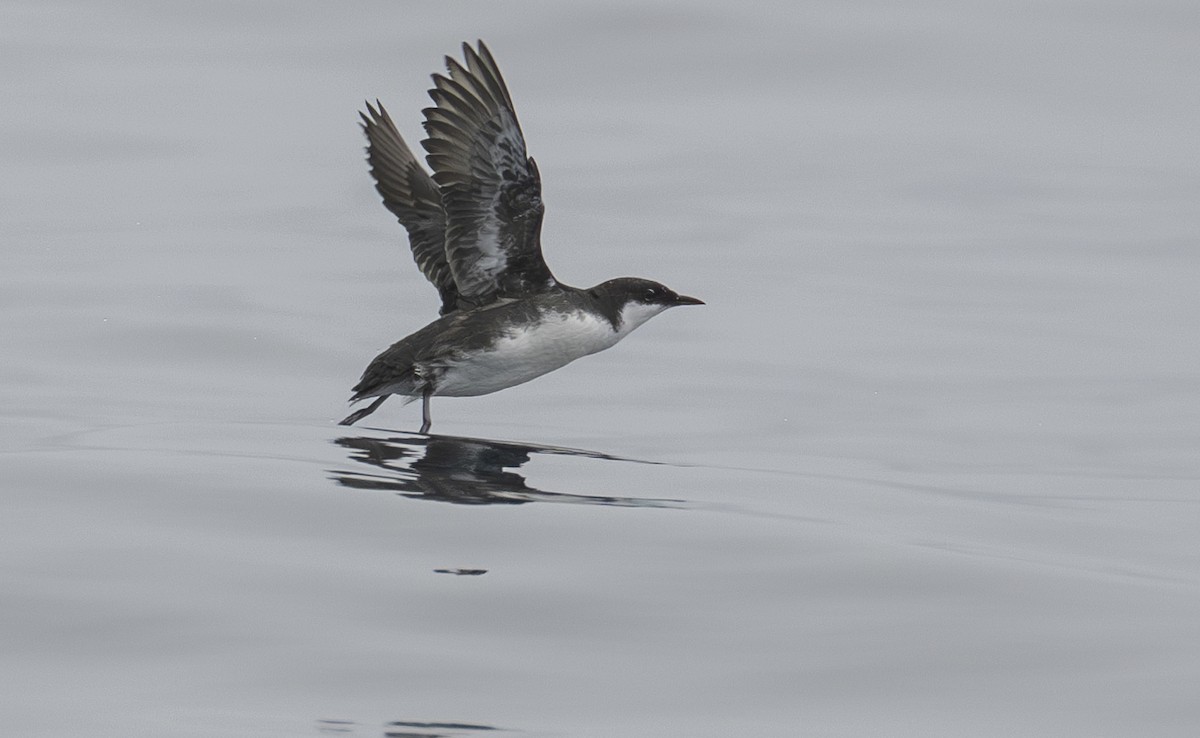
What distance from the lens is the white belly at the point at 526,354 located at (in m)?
14.3

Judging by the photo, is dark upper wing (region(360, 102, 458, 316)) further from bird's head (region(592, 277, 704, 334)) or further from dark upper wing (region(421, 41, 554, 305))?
bird's head (region(592, 277, 704, 334))

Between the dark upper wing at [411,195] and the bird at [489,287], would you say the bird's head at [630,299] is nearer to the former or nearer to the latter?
the bird at [489,287]

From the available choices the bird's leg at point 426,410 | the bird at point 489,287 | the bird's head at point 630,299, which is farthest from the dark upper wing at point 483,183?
the bird's leg at point 426,410

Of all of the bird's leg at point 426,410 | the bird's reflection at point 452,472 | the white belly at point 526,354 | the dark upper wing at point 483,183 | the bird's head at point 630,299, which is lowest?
the bird's reflection at point 452,472

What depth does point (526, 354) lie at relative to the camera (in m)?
14.4

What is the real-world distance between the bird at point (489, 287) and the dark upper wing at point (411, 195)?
0.86m

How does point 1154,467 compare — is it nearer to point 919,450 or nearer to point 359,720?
point 919,450

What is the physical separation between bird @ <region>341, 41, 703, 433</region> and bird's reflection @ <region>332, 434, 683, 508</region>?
60cm

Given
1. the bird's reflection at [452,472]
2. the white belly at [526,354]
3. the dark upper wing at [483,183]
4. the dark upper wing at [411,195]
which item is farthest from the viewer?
the dark upper wing at [411,195]

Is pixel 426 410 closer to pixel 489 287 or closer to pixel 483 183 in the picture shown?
pixel 489 287

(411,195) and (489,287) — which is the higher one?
(411,195)

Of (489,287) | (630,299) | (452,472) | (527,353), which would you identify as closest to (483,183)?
(489,287)

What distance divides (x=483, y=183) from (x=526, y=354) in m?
1.30

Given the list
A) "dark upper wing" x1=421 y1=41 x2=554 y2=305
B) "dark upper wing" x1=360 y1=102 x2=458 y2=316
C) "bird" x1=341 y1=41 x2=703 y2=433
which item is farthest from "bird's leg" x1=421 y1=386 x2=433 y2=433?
"dark upper wing" x1=360 y1=102 x2=458 y2=316
